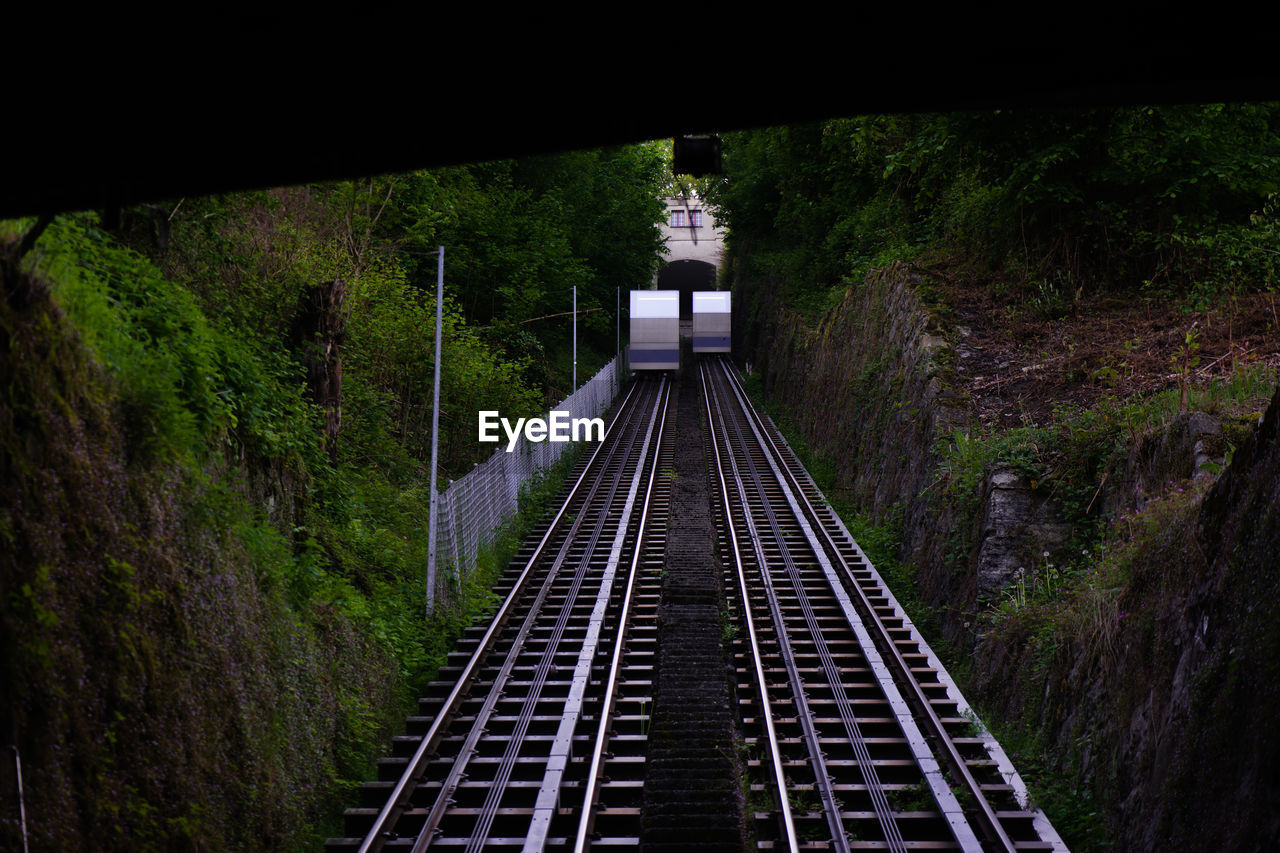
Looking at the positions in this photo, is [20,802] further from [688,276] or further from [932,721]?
[688,276]

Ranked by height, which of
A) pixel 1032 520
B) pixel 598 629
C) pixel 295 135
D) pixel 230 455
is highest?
pixel 295 135

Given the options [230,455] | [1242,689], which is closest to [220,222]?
[230,455]

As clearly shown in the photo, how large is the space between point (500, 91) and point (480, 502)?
45.4ft

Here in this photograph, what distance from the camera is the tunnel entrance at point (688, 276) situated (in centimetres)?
8962

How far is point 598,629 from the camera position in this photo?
1280 cm

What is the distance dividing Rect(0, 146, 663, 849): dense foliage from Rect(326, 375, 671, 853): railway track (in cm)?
66

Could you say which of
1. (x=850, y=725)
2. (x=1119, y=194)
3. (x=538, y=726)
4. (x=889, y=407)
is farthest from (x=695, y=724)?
(x=1119, y=194)

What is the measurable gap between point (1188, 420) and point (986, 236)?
488 inches

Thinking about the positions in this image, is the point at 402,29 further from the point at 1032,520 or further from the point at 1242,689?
the point at 1032,520

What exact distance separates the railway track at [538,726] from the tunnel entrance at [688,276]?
74.1m

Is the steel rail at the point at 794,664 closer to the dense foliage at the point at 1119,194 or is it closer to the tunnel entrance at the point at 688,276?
the dense foliage at the point at 1119,194

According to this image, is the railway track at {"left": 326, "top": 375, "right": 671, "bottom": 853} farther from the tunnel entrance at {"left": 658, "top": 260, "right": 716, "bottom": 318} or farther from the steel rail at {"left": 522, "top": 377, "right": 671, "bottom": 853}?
the tunnel entrance at {"left": 658, "top": 260, "right": 716, "bottom": 318}

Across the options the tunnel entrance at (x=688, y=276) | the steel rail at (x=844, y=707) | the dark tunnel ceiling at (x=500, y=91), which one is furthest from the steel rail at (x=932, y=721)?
the tunnel entrance at (x=688, y=276)

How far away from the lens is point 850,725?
9.48 meters
